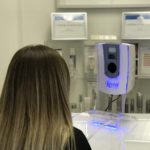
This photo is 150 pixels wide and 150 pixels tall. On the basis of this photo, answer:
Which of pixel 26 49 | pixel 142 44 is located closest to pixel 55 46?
pixel 142 44

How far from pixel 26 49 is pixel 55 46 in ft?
3.38

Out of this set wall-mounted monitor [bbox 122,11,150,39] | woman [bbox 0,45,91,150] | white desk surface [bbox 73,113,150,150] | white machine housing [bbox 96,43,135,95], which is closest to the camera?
woman [bbox 0,45,91,150]

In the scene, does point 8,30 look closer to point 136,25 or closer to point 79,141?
point 136,25

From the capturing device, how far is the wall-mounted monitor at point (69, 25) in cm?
197

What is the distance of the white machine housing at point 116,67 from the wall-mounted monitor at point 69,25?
0.20 metres

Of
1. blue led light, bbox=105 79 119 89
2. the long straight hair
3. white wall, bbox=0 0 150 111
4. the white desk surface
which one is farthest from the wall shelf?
the long straight hair

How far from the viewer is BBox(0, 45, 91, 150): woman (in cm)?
101

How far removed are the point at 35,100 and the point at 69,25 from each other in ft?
3.33

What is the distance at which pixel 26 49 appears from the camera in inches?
40.8

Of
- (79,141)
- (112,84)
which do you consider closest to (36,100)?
(79,141)

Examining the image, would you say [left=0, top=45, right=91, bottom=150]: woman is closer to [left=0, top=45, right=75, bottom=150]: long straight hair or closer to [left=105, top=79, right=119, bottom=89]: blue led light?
[left=0, top=45, right=75, bottom=150]: long straight hair

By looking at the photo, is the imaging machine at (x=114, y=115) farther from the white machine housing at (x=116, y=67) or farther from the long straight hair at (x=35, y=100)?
the long straight hair at (x=35, y=100)

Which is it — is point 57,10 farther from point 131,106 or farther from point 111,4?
point 131,106

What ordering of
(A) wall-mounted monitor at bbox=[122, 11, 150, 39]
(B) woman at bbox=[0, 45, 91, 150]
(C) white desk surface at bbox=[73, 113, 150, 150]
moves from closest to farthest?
(B) woman at bbox=[0, 45, 91, 150], (C) white desk surface at bbox=[73, 113, 150, 150], (A) wall-mounted monitor at bbox=[122, 11, 150, 39]
